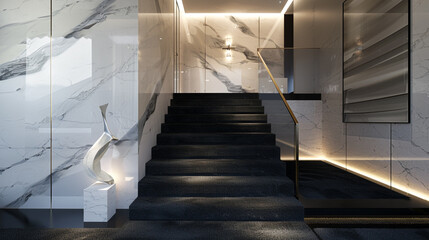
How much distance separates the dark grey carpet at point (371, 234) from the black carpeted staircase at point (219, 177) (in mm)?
334

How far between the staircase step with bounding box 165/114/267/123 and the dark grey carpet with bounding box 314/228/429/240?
92.1 inches

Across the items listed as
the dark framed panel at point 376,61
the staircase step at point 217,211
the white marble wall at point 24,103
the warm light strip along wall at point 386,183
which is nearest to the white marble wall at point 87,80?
the white marble wall at point 24,103

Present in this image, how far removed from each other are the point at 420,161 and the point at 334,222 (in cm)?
154

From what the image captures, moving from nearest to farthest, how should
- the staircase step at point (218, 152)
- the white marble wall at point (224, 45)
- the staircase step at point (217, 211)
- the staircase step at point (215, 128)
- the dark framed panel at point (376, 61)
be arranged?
the staircase step at point (217, 211) → the dark framed panel at point (376, 61) → the staircase step at point (218, 152) → the staircase step at point (215, 128) → the white marble wall at point (224, 45)

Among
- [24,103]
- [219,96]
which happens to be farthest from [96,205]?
[219,96]

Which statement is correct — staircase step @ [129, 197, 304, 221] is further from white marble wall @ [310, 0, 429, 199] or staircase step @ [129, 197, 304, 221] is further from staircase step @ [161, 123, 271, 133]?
white marble wall @ [310, 0, 429, 199]

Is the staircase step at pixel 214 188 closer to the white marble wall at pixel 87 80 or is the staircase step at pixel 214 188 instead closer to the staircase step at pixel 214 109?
the white marble wall at pixel 87 80

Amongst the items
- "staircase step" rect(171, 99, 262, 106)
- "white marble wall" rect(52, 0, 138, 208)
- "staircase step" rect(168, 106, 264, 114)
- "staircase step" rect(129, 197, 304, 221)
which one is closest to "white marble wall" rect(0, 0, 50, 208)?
"white marble wall" rect(52, 0, 138, 208)

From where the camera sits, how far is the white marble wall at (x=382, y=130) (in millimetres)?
3404

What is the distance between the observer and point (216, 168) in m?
3.61

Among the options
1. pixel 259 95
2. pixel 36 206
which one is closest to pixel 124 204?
pixel 36 206

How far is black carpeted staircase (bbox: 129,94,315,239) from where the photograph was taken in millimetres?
2785

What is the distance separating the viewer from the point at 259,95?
5.44 meters

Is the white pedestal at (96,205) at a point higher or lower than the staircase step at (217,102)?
lower
